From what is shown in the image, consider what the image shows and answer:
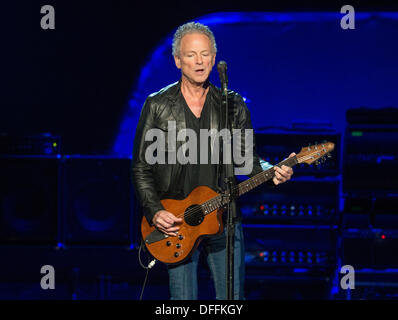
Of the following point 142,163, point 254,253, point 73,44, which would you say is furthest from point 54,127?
point 142,163

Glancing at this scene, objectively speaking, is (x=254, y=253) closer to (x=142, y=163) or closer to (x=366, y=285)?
(x=366, y=285)

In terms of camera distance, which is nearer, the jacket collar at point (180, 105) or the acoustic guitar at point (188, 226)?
the acoustic guitar at point (188, 226)

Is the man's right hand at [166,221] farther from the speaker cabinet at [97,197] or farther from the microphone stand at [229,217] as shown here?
the speaker cabinet at [97,197]

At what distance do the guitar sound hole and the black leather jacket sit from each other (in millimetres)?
144

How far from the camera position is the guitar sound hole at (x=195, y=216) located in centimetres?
331

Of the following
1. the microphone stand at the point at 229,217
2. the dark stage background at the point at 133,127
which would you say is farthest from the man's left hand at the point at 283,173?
the dark stage background at the point at 133,127

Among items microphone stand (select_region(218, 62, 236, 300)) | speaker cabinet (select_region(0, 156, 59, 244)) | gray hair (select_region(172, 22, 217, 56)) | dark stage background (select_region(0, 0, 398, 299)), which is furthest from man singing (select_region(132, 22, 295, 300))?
speaker cabinet (select_region(0, 156, 59, 244))

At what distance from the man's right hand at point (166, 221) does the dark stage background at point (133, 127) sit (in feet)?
5.76

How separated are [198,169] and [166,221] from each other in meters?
0.37

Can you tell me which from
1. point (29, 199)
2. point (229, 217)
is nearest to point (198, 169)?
point (229, 217)

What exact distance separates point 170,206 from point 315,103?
3.04m

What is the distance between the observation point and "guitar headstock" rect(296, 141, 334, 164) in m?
3.46

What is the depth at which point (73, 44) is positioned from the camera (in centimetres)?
591

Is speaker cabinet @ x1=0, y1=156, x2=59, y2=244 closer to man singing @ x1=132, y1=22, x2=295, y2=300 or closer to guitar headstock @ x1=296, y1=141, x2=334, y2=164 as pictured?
man singing @ x1=132, y1=22, x2=295, y2=300
